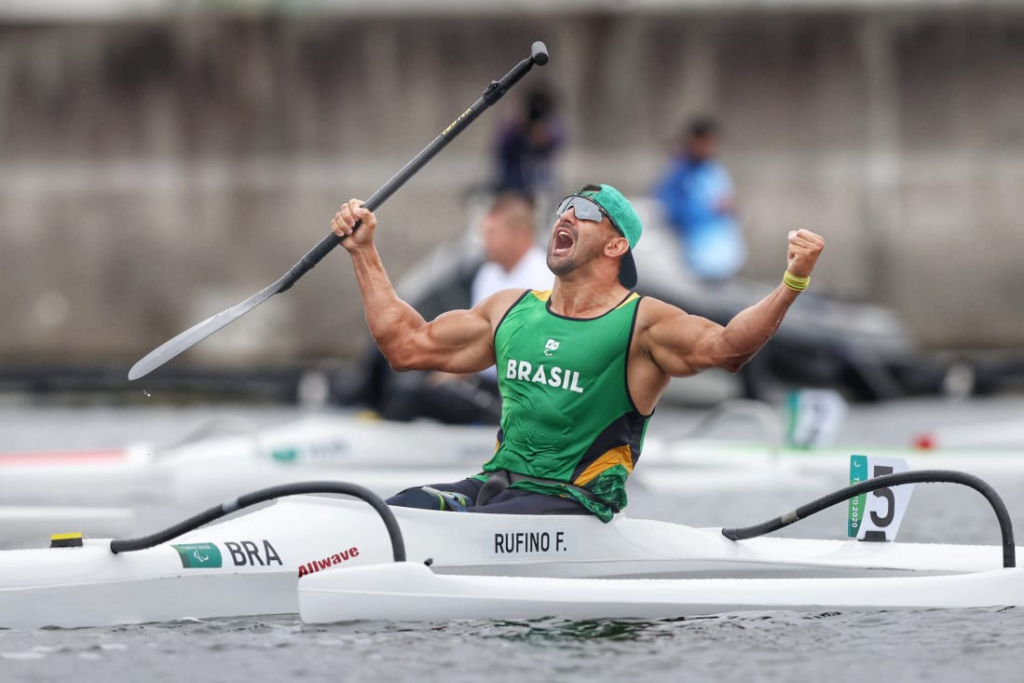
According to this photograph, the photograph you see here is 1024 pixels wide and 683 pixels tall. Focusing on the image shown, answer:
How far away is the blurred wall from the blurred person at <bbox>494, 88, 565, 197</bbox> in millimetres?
2577

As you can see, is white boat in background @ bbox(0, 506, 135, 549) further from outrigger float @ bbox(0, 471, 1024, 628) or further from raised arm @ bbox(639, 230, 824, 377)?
raised arm @ bbox(639, 230, 824, 377)

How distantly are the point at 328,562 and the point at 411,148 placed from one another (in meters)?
12.4

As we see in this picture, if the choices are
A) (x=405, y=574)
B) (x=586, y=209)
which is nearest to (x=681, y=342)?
(x=586, y=209)

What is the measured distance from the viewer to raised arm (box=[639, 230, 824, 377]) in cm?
659

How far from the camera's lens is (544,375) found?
7008 mm

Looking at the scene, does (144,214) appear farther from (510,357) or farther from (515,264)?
(510,357)

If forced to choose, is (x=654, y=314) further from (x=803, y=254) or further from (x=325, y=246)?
(x=325, y=246)

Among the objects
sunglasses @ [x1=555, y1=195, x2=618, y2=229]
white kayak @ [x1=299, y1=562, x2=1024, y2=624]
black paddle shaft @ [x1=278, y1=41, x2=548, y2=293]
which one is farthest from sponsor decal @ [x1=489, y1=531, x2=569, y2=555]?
black paddle shaft @ [x1=278, y1=41, x2=548, y2=293]

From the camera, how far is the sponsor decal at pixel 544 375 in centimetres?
696

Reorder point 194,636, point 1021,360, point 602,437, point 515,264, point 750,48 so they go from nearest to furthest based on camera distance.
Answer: point 194,636
point 602,437
point 515,264
point 1021,360
point 750,48

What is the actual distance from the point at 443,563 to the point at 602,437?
71 cm

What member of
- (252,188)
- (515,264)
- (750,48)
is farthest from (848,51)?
(515,264)

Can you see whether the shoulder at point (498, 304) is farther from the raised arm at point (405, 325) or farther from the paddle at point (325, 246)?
the paddle at point (325, 246)

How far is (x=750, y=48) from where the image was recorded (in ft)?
61.8
